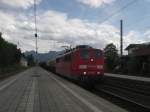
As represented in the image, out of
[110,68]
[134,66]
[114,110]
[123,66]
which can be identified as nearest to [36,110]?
[114,110]

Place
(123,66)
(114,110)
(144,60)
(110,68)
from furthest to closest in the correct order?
(110,68), (123,66), (144,60), (114,110)

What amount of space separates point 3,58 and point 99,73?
69501 mm

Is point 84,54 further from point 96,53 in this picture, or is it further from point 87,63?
point 96,53

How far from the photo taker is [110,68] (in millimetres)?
91062

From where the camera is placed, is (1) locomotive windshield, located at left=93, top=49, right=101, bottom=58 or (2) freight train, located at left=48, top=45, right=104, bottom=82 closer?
(2) freight train, located at left=48, top=45, right=104, bottom=82

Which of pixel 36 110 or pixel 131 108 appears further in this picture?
pixel 131 108

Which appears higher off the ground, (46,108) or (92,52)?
(92,52)

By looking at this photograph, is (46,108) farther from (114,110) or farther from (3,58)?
(3,58)

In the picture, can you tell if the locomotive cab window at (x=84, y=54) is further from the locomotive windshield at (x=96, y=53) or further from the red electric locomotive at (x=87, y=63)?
the locomotive windshield at (x=96, y=53)

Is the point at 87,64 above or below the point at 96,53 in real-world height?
below

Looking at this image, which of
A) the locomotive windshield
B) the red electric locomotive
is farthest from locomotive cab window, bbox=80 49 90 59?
the locomotive windshield

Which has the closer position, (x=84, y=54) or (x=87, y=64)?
(x=87, y=64)

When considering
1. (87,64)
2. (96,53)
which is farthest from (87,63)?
(96,53)

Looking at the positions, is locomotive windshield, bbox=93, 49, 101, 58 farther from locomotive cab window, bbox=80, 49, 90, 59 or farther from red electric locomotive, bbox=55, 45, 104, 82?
locomotive cab window, bbox=80, 49, 90, 59
